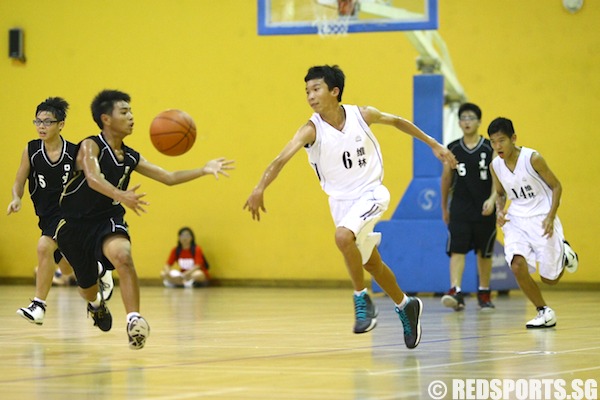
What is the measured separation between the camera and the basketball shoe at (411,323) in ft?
20.8

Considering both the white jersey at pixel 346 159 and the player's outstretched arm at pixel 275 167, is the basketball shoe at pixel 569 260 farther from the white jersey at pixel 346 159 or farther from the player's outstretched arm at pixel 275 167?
the player's outstretched arm at pixel 275 167

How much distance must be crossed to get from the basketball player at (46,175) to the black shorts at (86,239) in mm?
1429

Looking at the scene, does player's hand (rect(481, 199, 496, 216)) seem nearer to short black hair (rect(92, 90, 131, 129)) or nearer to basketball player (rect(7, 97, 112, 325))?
→ basketball player (rect(7, 97, 112, 325))

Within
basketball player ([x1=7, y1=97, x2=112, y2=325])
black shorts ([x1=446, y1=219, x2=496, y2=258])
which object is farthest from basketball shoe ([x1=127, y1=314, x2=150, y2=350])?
black shorts ([x1=446, y1=219, x2=496, y2=258])

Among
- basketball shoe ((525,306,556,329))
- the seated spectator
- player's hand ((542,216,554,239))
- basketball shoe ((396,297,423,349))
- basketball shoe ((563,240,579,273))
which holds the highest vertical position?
player's hand ((542,216,554,239))

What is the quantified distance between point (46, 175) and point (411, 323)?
344 cm

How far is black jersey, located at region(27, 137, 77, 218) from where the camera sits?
8.35 metres

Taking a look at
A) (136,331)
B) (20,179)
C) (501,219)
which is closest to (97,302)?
(136,331)

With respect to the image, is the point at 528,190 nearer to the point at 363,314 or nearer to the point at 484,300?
the point at 484,300

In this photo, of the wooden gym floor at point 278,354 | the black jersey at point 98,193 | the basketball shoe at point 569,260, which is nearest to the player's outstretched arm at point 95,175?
the black jersey at point 98,193

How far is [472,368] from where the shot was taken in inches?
209

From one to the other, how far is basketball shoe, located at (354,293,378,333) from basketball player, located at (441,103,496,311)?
161 inches

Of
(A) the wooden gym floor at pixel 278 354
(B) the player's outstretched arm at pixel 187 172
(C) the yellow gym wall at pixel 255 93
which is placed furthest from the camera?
(C) the yellow gym wall at pixel 255 93

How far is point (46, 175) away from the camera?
843 cm
